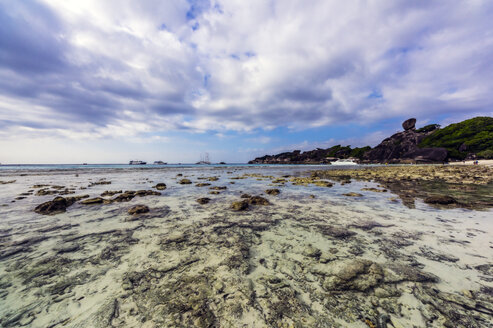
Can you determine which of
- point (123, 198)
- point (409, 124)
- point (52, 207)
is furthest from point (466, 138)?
point (52, 207)

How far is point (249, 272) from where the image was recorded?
13.8 feet

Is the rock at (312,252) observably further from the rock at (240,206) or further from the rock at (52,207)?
the rock at (52,207)

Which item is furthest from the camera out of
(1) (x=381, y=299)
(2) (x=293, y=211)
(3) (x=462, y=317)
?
(2) (x=293, y=211)

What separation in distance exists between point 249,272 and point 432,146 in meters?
140

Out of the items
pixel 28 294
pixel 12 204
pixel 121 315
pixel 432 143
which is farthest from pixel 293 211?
pixel 432 143

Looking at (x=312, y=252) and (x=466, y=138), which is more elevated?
(x=466, y=138)

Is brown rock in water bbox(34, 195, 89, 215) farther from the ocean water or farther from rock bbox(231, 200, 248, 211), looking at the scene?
rock bbox(231, 200, 248, 211)

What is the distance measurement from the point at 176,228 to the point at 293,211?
5770 millimetres

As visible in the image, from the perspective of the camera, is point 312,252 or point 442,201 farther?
point 442,201

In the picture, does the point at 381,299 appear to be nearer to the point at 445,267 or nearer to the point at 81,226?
the point at 445,267

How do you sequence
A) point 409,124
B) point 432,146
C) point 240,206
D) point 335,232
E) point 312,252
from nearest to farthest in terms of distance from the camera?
point 312,252, point 335,232, point 240,206, point 432,146, point 409,124

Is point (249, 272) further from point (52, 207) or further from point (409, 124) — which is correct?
point (409, 124)

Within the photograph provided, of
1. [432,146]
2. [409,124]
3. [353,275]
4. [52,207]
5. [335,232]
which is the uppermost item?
[409,124]

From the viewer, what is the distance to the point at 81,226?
7293mm
